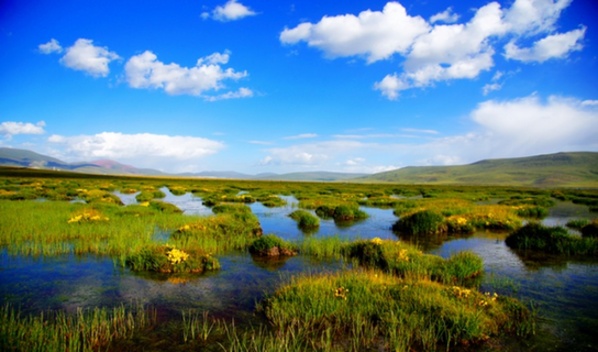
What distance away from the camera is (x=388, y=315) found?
30.5ft

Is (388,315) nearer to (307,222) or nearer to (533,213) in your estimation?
(307,222)

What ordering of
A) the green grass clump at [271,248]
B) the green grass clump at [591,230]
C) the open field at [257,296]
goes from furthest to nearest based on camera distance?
the green grass clump at [591,230]
the green grass clump at [271,248]
the open field at [257,296]

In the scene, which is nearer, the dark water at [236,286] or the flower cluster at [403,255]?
the dark water at [236,286]

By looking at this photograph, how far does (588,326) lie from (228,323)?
967 centimetres

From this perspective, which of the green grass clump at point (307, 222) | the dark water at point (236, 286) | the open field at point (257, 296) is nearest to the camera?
the open field at point (257, 296)

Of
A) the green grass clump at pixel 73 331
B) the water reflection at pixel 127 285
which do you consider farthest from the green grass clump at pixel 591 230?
the green grass clump at pixel 73 331

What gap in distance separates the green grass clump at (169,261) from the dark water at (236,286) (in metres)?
0.52

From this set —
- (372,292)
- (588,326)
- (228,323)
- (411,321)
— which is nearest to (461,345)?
(411,321)

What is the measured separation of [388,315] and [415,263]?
5503 millimetres

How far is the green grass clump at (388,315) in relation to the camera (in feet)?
27.5

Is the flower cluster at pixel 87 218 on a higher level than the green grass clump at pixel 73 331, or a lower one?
higher

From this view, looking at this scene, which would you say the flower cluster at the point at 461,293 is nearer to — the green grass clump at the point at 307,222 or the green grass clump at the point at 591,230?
the green grass clump at the point at 307,222

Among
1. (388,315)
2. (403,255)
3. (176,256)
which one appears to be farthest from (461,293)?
(176,256)

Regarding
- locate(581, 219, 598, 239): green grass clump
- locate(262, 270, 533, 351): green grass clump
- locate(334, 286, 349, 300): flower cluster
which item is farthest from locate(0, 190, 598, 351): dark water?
locate(581, 219, 598, 239): green grass clump
